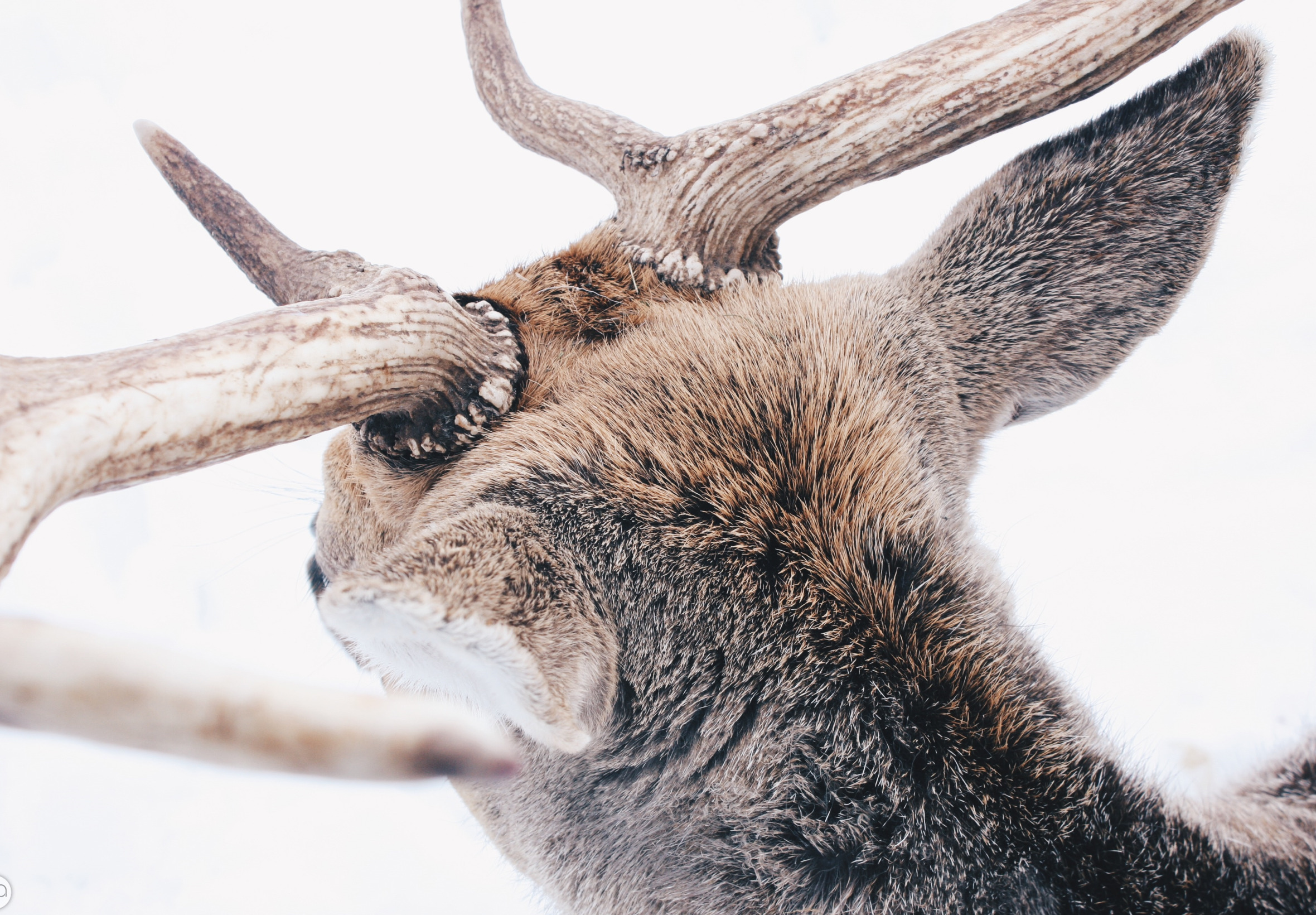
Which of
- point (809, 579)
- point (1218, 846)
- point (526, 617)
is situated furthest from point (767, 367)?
point (1218, 846)

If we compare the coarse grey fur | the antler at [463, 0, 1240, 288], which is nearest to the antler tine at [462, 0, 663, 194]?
the antler at [463, 0, 1240, 288]

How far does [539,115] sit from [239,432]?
1.74 m

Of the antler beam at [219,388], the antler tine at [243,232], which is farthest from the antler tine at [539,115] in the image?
the antler beam at [219,388]

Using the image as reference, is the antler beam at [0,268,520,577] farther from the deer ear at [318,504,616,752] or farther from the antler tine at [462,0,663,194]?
the antler tine at [462,0,663,194]

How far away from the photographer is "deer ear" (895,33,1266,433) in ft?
5.94

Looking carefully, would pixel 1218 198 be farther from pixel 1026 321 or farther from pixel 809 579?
pixel 809 579

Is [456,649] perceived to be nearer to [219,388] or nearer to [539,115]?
[219,388]

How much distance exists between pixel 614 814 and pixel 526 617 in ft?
2.14

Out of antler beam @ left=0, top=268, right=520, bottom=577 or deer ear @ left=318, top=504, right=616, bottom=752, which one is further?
deer ear @ left=318, top=504, right=616, bottom=752

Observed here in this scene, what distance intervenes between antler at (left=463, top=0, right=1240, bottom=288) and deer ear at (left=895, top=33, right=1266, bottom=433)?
14cm

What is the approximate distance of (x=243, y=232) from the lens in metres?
2.12

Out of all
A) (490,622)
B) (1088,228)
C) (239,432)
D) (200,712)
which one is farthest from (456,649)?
(1088,228)

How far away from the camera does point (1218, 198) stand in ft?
6.12

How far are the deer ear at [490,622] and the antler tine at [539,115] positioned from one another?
1344mm
